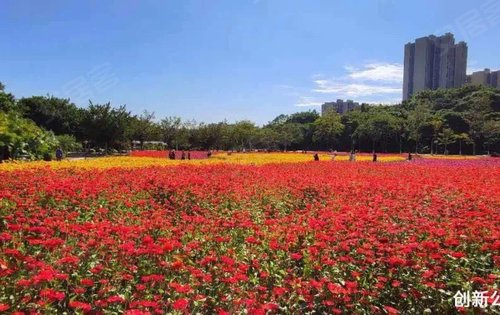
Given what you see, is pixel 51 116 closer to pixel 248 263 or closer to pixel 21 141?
pixel 21 141

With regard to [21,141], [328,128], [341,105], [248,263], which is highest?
[341,105]

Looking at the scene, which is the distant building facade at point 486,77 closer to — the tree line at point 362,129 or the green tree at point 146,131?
the tree line at point 362,129

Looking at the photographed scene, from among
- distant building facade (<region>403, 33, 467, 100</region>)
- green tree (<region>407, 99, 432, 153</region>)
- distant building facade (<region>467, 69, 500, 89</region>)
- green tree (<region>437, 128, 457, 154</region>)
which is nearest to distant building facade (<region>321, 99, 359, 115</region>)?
distant building facade (<region>467, 69, 500, 89</region>)

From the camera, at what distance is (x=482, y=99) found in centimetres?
5647

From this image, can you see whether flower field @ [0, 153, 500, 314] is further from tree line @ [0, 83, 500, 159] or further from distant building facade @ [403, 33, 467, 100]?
distant building facade @ [403, 33, 467, 100]

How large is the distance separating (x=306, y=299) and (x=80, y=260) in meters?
1.97

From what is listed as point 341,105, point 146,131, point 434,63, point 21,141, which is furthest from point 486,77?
point 21,141

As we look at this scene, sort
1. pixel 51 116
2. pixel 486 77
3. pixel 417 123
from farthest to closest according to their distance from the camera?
pixel 486 77 < pixel 51 116 < pixel 417 123

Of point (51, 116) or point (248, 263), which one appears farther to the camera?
point (51, 116)

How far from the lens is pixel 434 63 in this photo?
7494cm

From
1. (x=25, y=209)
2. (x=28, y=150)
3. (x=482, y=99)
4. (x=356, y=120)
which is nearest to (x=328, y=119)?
(x=356, y=120)

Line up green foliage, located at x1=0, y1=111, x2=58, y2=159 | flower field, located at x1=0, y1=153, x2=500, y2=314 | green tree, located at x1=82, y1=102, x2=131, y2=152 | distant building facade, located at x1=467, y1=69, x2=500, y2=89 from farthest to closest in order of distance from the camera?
distant building facade, located at x1=467, y1=69, x2=500, y2=89 → green tree, located at x1=82, y1=102, x2=131, y2=152 → green foliage, located at x1=0, y1=111, x2=58, y2=159 → flower field, located at x1=0, y1=153, x2=500, y2=314

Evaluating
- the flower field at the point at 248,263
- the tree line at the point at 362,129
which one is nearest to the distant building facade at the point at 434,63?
the tree line at the point at 362,129

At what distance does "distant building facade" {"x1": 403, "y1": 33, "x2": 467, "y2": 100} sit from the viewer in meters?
59.9
